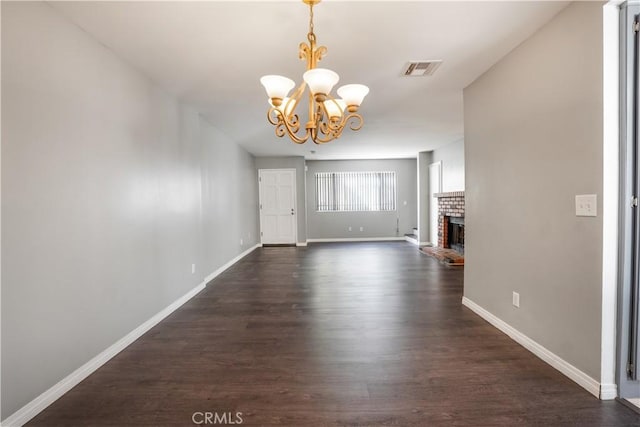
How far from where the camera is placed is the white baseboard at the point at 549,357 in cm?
174

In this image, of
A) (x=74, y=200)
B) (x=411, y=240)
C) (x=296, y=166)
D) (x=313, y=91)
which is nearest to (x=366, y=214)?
(x=411, y=240)

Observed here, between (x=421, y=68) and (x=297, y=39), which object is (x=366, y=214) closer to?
(x=421, y=68)

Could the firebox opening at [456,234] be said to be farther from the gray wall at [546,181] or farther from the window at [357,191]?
the gray wall at [546,181]

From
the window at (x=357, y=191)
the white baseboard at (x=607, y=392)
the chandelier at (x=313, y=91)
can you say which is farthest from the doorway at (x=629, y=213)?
the window at (x=357, y=191)

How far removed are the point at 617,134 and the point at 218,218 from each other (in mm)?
4684

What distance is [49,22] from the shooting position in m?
1.78

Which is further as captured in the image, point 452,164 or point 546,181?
point 452,164

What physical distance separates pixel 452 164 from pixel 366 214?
2884 millimetres

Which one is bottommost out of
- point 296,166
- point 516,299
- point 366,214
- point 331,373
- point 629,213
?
point 331,373

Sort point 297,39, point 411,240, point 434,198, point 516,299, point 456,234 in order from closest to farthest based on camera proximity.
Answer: point 297,39
point 516,299
point 456,234
point 434,198
point 411,240

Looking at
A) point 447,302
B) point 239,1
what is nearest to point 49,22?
point 239,1

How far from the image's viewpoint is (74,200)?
192 cm

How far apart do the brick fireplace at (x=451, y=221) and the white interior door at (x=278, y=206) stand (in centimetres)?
361

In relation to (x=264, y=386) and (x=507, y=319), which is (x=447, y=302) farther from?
(x=264, y=386)
